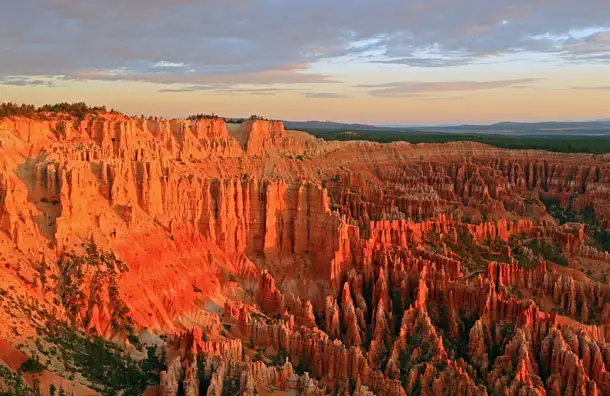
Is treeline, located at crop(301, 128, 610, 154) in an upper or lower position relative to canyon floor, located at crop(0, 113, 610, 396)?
upper

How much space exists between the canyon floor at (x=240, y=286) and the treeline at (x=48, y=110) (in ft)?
2.86

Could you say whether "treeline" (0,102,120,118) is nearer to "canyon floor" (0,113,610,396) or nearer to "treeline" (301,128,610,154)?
"canyon floor" (0,113,610,396)

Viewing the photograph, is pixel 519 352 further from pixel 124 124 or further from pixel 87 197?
pixel 124 124

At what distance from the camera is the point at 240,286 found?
43.5m

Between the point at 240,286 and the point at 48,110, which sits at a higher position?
the point at 48,110

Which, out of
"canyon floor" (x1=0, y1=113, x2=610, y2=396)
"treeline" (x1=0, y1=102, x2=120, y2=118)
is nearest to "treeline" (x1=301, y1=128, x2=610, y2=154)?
"canyon floor" (x1=0, y1=113, x2=610, y2=396)

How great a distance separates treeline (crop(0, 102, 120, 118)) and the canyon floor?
0.87 metres

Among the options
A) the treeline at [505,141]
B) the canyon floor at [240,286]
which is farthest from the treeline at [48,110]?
the treeline at [505,141]

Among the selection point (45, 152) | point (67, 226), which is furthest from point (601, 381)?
point (45, 152)

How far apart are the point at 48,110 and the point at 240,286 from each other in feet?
57.3

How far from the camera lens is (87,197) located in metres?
37.1

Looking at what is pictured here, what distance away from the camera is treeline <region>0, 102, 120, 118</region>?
40500mm

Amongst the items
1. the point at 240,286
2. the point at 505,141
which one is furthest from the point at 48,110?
the point at 505,141

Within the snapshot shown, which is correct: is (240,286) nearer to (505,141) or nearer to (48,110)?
(48,110)
